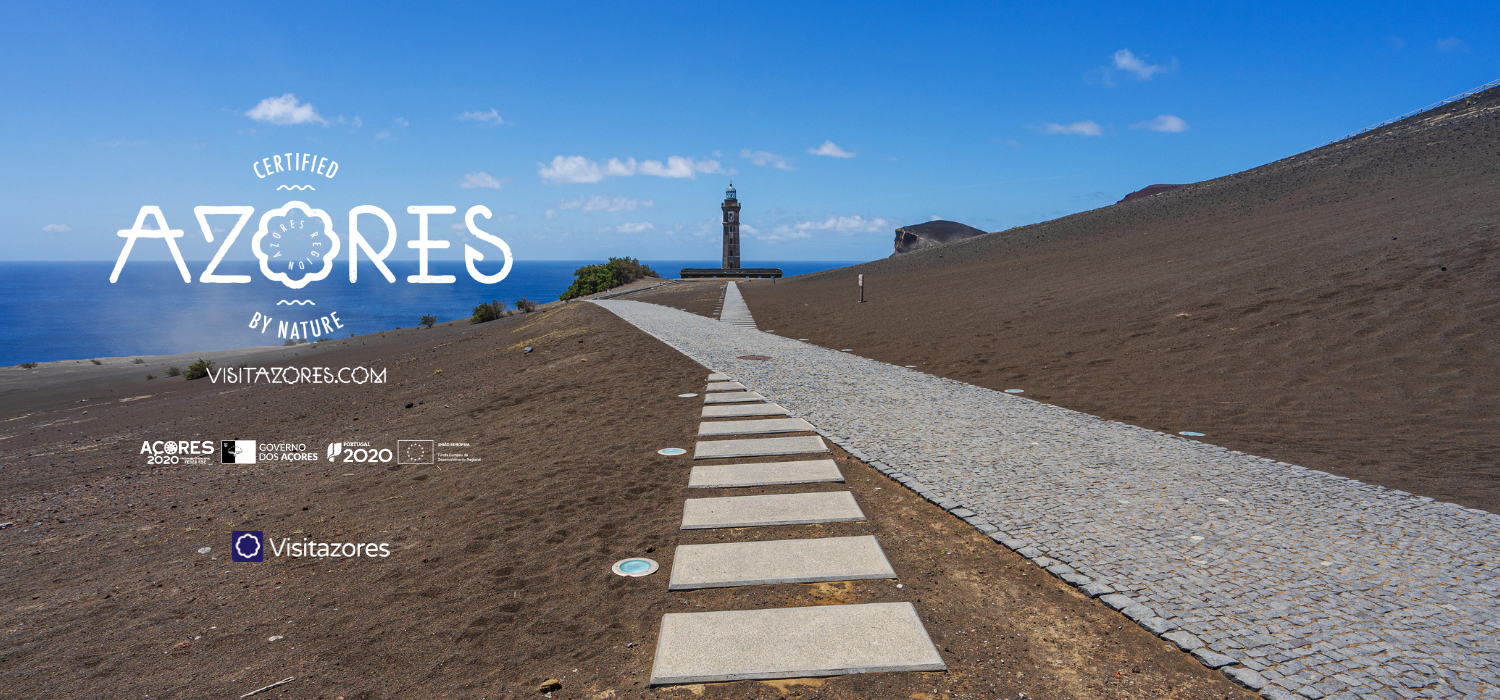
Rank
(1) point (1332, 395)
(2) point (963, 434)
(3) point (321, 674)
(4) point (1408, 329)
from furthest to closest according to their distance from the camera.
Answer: (4) point (1408, 329) → (1) point (1332, 395) → (2) point (963, 434) → (3) point (321, 674)

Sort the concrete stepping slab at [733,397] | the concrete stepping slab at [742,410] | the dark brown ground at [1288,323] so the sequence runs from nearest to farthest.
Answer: the dark brown ground at [1288,323] → the concrete stepping slab at [742,410] → the concrete stepping slab at [733,397]

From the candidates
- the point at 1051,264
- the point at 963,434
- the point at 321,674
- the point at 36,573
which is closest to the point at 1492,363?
the point at 963,434

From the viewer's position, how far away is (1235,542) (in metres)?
4.57

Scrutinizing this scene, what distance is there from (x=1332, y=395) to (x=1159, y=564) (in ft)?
24.2

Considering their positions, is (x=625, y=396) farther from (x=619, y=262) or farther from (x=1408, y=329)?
(x=619, y=262)

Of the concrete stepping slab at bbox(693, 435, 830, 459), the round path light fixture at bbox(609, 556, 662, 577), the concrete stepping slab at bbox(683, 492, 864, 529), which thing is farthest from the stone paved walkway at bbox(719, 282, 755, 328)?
the round path light fixture at bbox(609, 556, 662, 577)

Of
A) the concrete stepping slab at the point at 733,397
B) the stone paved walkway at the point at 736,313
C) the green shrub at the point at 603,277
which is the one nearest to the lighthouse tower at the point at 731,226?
the green shrub at the point at 603,277

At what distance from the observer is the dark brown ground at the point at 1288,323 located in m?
7.81

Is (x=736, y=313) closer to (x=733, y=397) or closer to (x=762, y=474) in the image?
(x=733, y=397)

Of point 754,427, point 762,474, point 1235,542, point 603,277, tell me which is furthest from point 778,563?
point 603,277

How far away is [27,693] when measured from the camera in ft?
11.8

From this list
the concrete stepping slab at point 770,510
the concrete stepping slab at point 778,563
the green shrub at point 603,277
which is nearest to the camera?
the concrete stepping slab at point 778,563

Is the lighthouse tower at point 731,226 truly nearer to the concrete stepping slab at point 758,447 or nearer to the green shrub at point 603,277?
the green shrub at point 603,277

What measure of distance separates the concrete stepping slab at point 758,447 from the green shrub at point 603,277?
4198 cm
